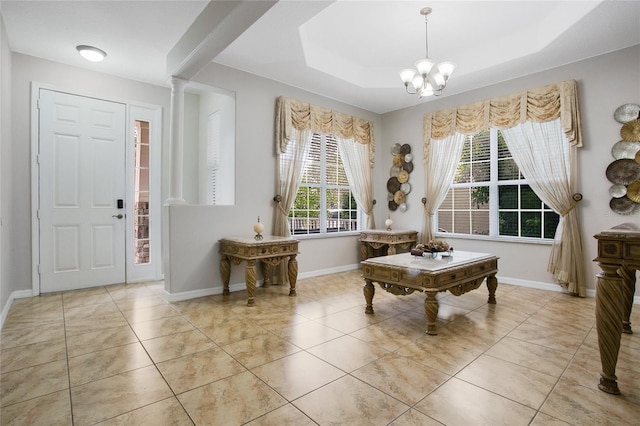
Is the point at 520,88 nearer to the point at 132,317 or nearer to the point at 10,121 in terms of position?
the point at 132,317

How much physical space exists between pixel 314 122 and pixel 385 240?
2235 mm

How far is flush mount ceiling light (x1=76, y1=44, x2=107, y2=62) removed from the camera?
3651 mm

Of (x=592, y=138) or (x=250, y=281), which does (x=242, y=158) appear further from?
(x=592, y=138)

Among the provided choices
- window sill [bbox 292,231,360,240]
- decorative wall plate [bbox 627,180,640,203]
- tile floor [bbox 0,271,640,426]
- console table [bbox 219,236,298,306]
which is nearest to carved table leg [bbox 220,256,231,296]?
console table [bbox 219,236,298,306]

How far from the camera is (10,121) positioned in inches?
145

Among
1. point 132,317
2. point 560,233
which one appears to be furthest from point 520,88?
point 132,317

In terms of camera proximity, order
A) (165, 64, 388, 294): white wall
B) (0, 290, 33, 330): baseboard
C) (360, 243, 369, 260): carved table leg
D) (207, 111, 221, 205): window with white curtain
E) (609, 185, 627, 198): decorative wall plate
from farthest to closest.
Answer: (360, 243, 369, 260): carved table leg
(207, 111, 221, 205): window with white curtain
(165, 64, 388, 294): white wall
(609, 185, 627, 198): decorative wall plate
(0, 290, 33, 330): baseboard

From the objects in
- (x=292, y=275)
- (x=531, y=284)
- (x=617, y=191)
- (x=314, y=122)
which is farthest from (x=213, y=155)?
Answer: (x=617, y=191)

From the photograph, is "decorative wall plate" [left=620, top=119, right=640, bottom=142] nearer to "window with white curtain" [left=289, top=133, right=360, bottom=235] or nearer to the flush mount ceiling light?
"window with white curtain" [left=289, top=133, right=360, bottom=235]

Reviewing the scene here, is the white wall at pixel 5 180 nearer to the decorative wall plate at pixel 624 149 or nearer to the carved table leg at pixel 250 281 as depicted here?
the carved table leg at pixel 250 281

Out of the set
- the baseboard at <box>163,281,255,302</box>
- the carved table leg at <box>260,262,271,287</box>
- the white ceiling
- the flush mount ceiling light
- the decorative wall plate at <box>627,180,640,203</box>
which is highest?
the white ceiling

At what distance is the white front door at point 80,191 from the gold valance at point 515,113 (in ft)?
16.0

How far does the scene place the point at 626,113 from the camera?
3775mm

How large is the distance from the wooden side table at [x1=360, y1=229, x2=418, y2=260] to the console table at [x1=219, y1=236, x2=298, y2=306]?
1.80 meters
